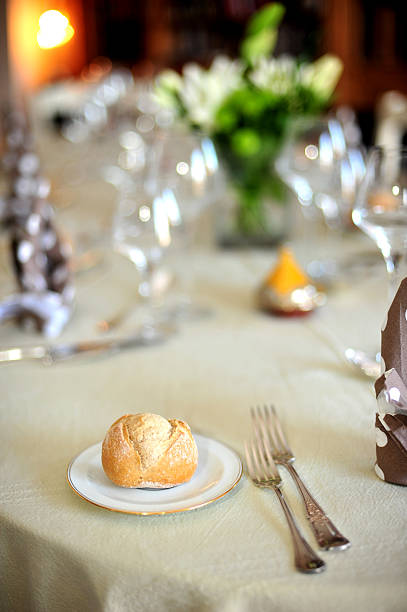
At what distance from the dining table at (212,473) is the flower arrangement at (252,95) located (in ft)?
1.35

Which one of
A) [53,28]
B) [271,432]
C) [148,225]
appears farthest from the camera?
[53,28]

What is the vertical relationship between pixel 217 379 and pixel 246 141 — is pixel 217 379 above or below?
below

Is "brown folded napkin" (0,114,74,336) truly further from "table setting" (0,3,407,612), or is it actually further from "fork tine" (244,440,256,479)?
"fork tine" (244,440,256,479)

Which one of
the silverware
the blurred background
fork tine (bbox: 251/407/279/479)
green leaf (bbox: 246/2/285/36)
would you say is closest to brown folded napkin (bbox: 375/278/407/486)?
fork tine (bbox: 251/407/279/479)

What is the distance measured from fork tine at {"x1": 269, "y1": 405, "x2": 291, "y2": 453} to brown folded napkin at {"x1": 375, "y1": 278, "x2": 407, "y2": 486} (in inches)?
4.0

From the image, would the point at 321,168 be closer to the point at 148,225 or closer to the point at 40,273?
the point at 148,225

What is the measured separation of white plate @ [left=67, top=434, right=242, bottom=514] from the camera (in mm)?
627

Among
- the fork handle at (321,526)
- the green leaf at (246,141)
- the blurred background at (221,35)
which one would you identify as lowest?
the fork handle at (321,526)

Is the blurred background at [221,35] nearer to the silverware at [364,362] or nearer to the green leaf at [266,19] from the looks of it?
the green leaf at [266,19]

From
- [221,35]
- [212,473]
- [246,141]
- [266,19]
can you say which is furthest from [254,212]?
[221,35]

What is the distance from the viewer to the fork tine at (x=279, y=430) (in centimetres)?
76

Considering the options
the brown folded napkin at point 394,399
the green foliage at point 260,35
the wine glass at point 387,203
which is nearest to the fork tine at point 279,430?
the brown folded napkin at point 394,399

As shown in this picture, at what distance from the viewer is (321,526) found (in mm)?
606

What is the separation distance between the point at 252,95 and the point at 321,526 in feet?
3.65
